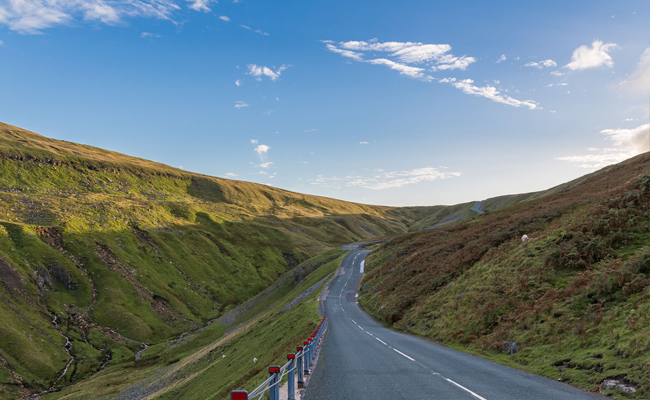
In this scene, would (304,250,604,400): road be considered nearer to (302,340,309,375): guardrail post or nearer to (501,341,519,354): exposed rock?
(302,340,309,375): guardrail post

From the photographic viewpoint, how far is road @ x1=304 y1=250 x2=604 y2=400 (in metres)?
10.0

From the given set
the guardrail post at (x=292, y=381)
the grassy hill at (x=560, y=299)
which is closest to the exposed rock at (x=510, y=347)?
the grassy hill at (x=560, y=299)

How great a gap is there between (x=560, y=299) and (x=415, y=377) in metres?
11.6

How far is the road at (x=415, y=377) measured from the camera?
10039mm

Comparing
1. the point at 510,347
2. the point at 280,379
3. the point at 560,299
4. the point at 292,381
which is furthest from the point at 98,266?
the point at 560,299

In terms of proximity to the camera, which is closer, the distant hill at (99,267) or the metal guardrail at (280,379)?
the metal guardrail at (280,379)

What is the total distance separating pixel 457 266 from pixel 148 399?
40016 millimetres

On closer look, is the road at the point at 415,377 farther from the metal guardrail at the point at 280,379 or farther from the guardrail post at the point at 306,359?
the metal guardrail at the point at 280,379

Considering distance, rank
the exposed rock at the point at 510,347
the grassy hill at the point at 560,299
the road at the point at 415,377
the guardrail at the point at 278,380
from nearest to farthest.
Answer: the guardrail at the point at 278,380, the road at the point at 415,377, the grassy hill at the point at 560,299, the exposed rock at the point at 510,347

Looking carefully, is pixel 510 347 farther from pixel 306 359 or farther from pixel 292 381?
pixel 292 381

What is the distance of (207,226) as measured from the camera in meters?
138

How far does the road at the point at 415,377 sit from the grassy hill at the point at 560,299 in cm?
153

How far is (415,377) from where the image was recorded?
12.1 metres

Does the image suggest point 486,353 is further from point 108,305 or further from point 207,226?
point 207,226
